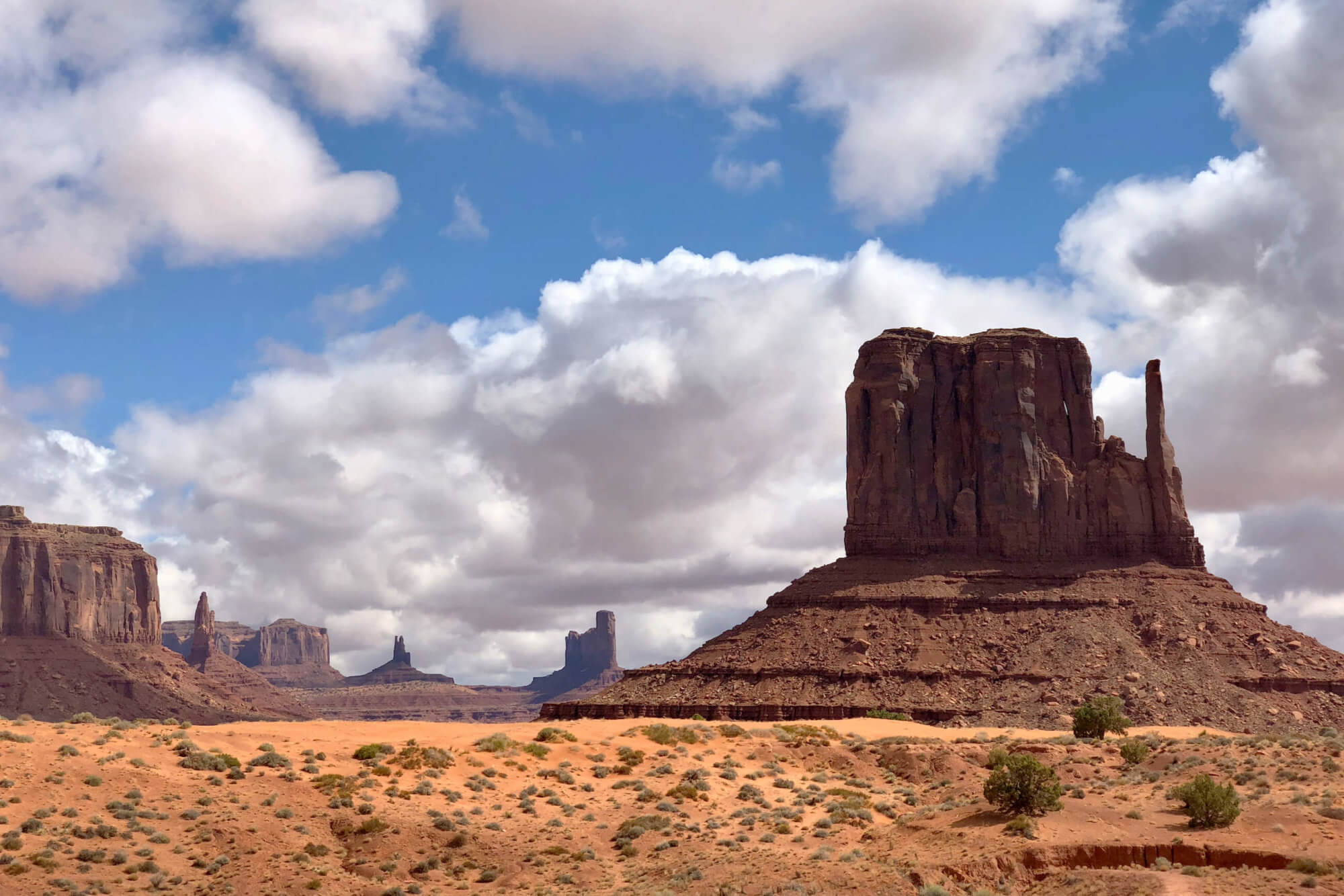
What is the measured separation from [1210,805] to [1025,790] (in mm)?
5276

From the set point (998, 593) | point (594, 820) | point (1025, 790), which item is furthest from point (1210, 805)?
point (998, 593)

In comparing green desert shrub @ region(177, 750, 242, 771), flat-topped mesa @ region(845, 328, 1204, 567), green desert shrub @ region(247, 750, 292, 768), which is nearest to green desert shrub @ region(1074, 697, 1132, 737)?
green desert shrub @ region(247, 750, 292, 768)

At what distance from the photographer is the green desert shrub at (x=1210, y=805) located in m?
42.4

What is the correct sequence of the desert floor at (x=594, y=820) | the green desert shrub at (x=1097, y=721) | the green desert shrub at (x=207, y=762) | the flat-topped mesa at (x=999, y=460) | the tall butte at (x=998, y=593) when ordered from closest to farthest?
the desert floor at (x=594, y=820), the green desert shrub at (x=207, y=762), the green desert shrub at (x=1097, y=721), the tall butte at (x=998, y=593), the flat-topped mesa at (x=999, y=460)

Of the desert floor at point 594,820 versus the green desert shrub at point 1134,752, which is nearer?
the desert floor at point 594,820

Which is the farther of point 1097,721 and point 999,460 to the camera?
point 999,460

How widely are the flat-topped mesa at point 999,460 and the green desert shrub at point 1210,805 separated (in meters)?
90.7

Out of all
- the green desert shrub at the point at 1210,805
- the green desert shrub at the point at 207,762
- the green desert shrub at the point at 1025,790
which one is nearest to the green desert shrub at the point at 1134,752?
the green desert shrub at the point at 1025,790

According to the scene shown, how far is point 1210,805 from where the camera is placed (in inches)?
1671

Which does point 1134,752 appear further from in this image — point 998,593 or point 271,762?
point 998,593

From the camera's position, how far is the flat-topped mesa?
437 feet

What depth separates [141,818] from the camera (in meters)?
45.4

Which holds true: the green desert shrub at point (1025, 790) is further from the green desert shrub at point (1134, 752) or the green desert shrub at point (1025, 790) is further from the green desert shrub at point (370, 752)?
the green desert shrub at point (370, 752)

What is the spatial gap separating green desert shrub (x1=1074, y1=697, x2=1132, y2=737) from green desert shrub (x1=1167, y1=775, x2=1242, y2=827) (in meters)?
32.2
